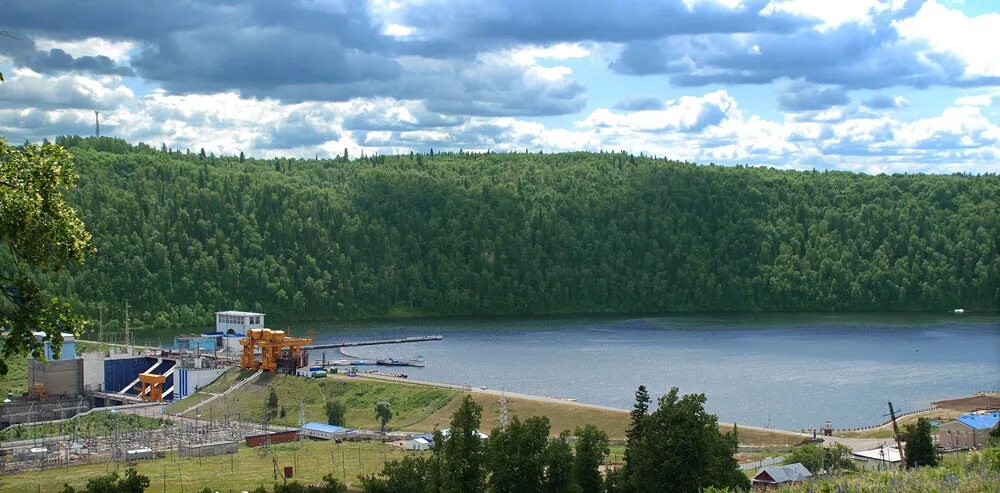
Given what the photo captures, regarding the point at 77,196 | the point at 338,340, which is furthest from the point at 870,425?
the point at 77,196

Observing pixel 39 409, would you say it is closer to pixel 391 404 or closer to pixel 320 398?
pixel 320 398

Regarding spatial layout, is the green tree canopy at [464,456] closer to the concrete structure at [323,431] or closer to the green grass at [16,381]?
the concrete structure at [323,431]

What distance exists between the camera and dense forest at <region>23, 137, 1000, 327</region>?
15712 cm

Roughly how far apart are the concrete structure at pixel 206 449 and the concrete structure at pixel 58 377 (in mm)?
29596

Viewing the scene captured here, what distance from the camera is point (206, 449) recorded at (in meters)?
59.4

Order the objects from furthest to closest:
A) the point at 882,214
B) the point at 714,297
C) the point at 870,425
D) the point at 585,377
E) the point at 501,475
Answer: the point at 882,214, the point at 714,297, the point at 585,377, the point at 870,425, the point at 501,475

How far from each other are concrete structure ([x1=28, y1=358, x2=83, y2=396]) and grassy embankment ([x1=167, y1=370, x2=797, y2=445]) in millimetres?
9523

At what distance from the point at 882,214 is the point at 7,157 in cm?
18259

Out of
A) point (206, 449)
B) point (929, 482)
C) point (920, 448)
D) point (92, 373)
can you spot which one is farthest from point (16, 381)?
point (929, 482)

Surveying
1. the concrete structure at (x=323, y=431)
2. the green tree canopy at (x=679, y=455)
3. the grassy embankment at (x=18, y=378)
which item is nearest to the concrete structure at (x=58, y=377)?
the grassy embankment at (x=18, y=378)

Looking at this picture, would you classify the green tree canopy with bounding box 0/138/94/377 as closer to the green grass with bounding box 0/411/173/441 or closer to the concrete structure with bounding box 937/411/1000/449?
the concrete structure with bounding box 937/411/1000/449

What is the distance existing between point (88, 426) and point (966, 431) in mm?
49324

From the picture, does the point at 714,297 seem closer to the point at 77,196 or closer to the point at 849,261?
the point at 849,261

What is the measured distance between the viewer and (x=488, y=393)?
7538 cm
